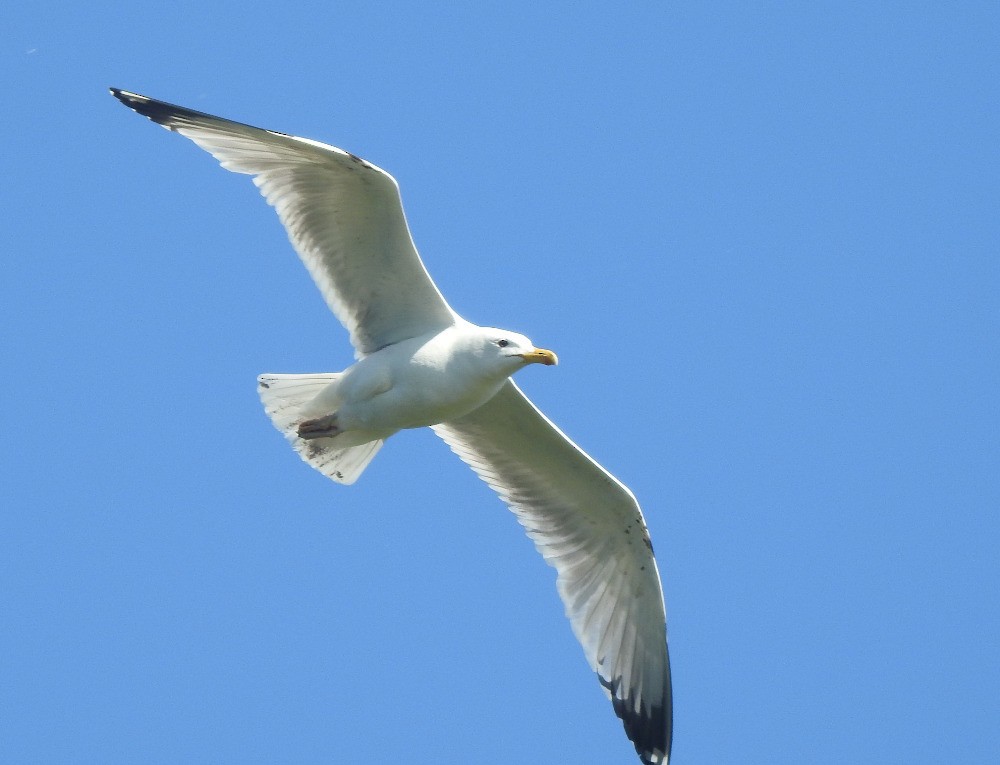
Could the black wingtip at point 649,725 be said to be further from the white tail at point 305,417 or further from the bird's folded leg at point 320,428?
the bird's folded leg at point 320,428

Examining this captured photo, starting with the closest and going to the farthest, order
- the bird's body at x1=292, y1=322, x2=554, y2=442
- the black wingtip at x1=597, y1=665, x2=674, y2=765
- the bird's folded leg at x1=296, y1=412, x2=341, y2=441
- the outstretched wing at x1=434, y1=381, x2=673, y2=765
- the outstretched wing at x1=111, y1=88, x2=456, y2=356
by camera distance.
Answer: the bird's body at x1=292, y1=322, x2=554, y2=442 → the outstretched wing at x1=111, y1=88, x2=456, y2=356 → the bird's folded leg at x1=296, y1=412, x2=341, y2=441 → the outstretched wing at x1=434, y1=381, x2=673, y2=765 → the black wingtip at x1=597, y1=665, x2=674, y2=765

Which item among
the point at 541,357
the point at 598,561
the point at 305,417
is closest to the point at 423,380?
the point at 541,357

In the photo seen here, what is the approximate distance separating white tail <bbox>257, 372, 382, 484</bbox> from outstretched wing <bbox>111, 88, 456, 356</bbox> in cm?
38

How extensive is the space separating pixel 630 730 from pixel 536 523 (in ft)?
4.55

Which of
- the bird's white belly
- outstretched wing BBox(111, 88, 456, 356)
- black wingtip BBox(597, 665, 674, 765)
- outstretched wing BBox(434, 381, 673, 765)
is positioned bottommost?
black wingtip BBox(597, 665, 674, 765)

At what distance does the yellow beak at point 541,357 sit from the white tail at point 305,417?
1175mm

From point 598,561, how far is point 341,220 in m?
2.64

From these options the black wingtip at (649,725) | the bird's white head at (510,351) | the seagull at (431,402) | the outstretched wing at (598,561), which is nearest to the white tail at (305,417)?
the seagull at (431,402)

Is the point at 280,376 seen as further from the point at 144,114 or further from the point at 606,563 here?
the point at 606,563

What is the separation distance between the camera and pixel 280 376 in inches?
336

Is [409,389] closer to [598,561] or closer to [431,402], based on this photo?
[431,402]

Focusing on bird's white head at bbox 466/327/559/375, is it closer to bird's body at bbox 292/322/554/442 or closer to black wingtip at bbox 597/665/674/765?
bird's body at bbox 292/322/554/442

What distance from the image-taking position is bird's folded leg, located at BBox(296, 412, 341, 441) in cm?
840

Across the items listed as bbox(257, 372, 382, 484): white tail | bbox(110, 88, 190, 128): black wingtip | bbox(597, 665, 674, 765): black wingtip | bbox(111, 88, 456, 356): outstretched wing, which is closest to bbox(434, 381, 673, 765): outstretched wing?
bbox(597, 665, 674, 765): black wingtip
